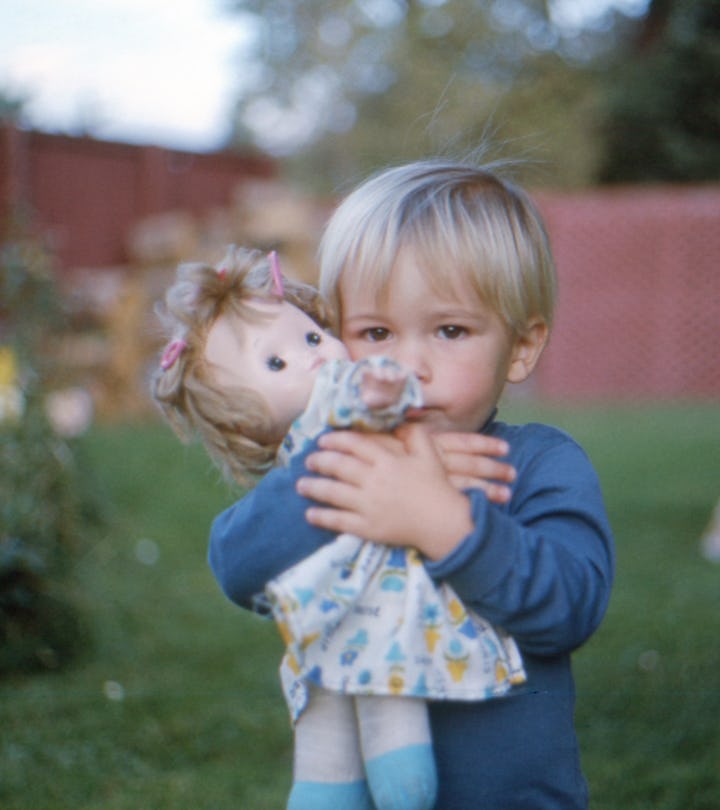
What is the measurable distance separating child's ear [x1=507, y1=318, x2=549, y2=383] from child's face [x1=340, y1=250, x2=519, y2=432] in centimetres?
7

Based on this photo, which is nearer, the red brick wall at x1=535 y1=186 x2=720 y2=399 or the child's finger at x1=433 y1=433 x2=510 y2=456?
the child's finger at x1=433 y1=433 x2=510 y2=456

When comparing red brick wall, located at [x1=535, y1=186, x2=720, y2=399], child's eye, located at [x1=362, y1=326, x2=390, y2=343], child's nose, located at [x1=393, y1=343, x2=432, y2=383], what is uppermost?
red brick wall, located at [x1=535, y1=186, x2=720, y2=399]

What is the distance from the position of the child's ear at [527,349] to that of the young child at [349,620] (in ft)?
0.87

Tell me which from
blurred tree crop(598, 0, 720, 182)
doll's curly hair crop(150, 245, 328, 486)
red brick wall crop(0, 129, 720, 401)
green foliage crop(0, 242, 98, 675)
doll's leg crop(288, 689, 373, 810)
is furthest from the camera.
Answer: blurred tree crop(598, 0, 720, 182)

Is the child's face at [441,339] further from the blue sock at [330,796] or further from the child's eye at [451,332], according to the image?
the blue sock at [330,796]

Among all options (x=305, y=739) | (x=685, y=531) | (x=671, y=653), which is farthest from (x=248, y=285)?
(x=685, y=531)

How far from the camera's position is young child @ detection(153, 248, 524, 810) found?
1.33 m

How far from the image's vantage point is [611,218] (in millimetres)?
13414

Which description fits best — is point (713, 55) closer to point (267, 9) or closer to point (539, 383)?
point (539, 383)

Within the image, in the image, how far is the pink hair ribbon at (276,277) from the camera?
1.54m

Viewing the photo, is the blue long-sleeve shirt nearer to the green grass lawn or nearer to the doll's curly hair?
the doll's curly hair

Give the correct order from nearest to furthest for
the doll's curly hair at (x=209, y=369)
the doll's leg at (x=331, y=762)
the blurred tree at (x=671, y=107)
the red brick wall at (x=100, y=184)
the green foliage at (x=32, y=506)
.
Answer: the doll's leg at (x=331, y=762) < the doll's curly hair at (x=209, y=369) < the green foliage at (x=32, y=506) < the red brick wall at (x=100, y=184) < the blurred tree at (x=671, y=107)

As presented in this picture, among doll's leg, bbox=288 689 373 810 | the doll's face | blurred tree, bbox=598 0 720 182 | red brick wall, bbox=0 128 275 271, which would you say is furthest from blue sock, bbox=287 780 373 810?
blurred tree, bbox=598 0 720 182

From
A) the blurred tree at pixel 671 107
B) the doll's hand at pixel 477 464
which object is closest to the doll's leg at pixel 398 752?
the doll's hand at pixel 477 464
